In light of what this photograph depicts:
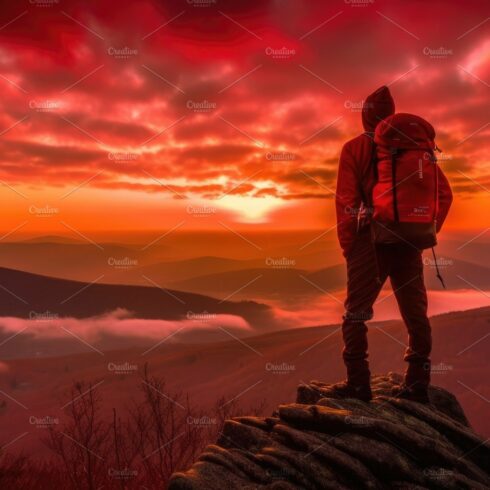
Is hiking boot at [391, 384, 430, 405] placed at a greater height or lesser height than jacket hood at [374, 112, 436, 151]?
lesser

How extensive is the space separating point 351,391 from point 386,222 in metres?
2.14

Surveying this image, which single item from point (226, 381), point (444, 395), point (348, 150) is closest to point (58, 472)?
point (444, 395)

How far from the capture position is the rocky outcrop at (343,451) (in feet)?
21.1

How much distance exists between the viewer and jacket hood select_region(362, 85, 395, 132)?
7.68 m

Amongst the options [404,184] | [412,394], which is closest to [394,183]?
[404,184]

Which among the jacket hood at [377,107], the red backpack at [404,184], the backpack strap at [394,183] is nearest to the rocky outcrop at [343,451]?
the red backpack at [404,184]

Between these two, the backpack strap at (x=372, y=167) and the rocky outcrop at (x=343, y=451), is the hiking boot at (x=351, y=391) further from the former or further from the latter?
the backpack strap at (x=372, y=167)

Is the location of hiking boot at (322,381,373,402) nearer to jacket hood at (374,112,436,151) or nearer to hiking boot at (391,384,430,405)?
hiking boot at (391,384,430,405)

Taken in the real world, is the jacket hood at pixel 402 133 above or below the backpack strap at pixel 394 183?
above

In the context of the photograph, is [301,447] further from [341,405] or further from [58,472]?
[58,472]

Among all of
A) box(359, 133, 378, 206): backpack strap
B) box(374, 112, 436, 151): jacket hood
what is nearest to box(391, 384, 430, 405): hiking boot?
box(359, 133, 378, 206): backpack strap

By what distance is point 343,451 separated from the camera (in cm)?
682

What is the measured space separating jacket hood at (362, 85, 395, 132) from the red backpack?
45 cm

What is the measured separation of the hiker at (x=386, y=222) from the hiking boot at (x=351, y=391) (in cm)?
1
